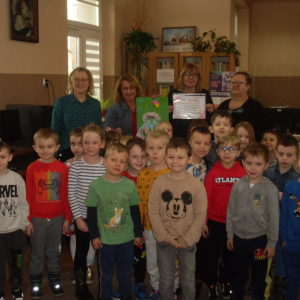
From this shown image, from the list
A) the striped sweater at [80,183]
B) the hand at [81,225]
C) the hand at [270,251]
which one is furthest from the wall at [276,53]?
the hand at [81,225]

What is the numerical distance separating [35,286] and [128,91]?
1.74 metres

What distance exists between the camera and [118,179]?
218cm

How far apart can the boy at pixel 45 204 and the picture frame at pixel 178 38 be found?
5.14 metres


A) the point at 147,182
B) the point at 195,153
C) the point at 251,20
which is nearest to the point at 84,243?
the point at 147,182

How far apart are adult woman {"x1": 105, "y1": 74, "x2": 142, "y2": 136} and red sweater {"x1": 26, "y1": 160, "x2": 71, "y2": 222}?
969mm

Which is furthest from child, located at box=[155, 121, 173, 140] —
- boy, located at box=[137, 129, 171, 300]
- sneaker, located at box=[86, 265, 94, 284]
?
sneaker, located at box=[86, 265, 94, 284]

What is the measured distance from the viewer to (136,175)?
240 cm

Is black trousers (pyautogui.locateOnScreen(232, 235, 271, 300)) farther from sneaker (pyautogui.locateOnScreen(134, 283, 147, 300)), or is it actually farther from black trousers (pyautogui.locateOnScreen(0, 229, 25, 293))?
black trousers (pyautogui.locateOnScreen(0, 229, 25, 293))

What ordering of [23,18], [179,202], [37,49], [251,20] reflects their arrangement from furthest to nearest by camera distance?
[251,20] < [37,49] < [23,18] < [179,202]

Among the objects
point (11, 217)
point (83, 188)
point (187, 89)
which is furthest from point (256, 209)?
point (11, 217)

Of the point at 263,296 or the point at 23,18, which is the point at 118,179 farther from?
the point at 23,18

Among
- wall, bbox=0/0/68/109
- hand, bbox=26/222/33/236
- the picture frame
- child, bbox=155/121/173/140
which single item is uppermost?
the picture frame

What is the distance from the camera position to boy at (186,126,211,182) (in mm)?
2420

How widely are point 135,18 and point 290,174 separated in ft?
18.1
